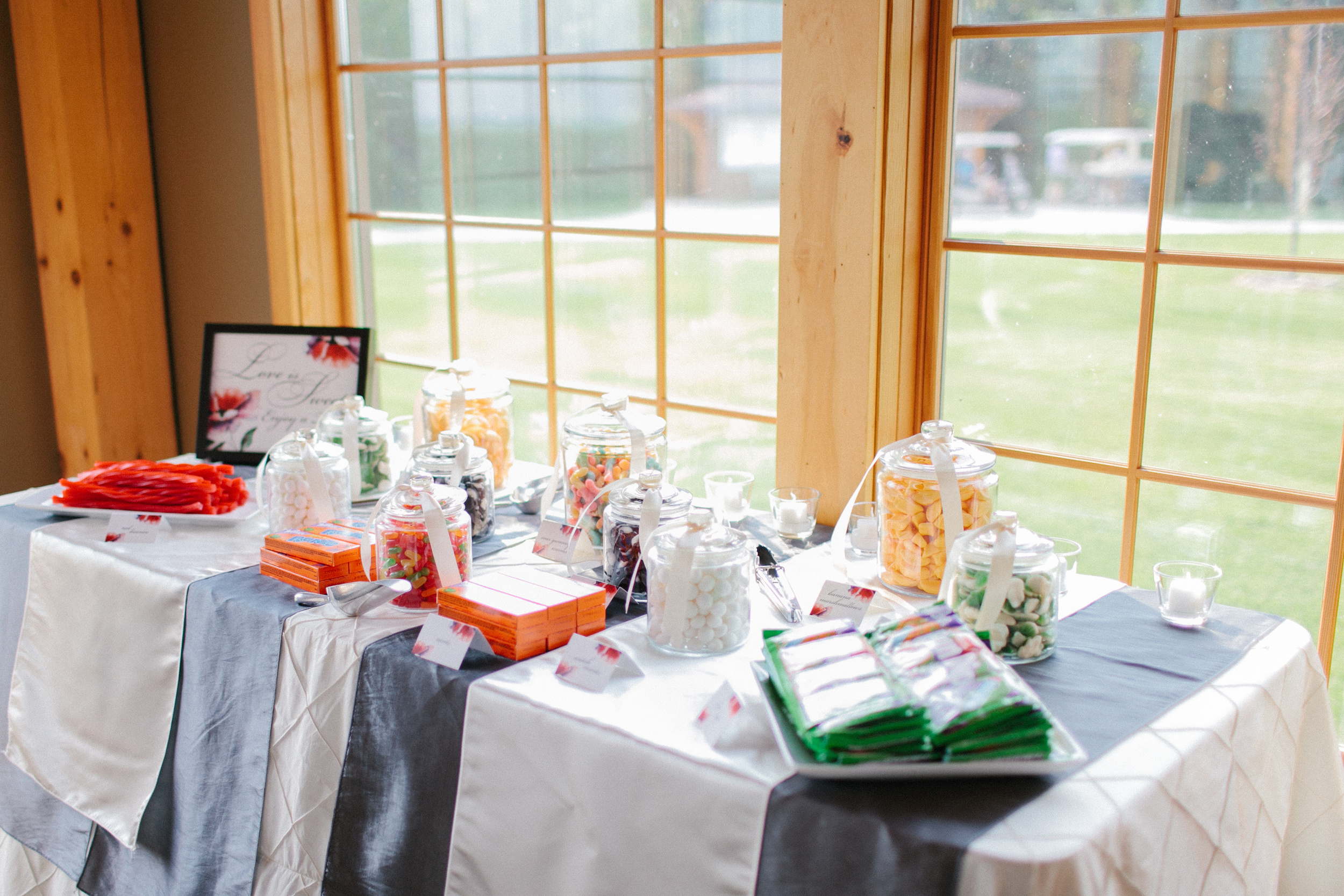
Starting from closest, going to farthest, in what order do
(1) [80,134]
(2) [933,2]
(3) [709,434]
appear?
(2) [933,2] < (3) [709,434] < (1) [80,134]

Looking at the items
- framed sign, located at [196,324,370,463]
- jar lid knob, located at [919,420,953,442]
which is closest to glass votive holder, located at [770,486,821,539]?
jar lid knob, located at [919,420,953,442]

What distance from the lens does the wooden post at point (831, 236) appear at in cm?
173

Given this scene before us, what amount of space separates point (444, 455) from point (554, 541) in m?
0.22

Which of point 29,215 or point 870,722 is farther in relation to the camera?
point 29,215

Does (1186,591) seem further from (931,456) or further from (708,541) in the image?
(708,541)

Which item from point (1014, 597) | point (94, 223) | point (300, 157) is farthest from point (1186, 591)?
point (94, 223)

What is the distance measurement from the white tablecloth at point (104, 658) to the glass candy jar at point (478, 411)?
36cm

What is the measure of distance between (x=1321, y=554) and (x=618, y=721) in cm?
112

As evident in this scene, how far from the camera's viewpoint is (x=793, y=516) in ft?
5.69

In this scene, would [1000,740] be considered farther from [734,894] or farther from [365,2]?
[365,2]

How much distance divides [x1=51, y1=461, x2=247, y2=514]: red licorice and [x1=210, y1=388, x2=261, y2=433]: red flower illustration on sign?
0.29m

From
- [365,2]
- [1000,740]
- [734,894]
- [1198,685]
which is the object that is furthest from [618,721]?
[365,2]

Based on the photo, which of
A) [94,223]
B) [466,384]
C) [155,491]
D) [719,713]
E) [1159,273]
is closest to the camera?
[719,713]

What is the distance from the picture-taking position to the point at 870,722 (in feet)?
3.37
